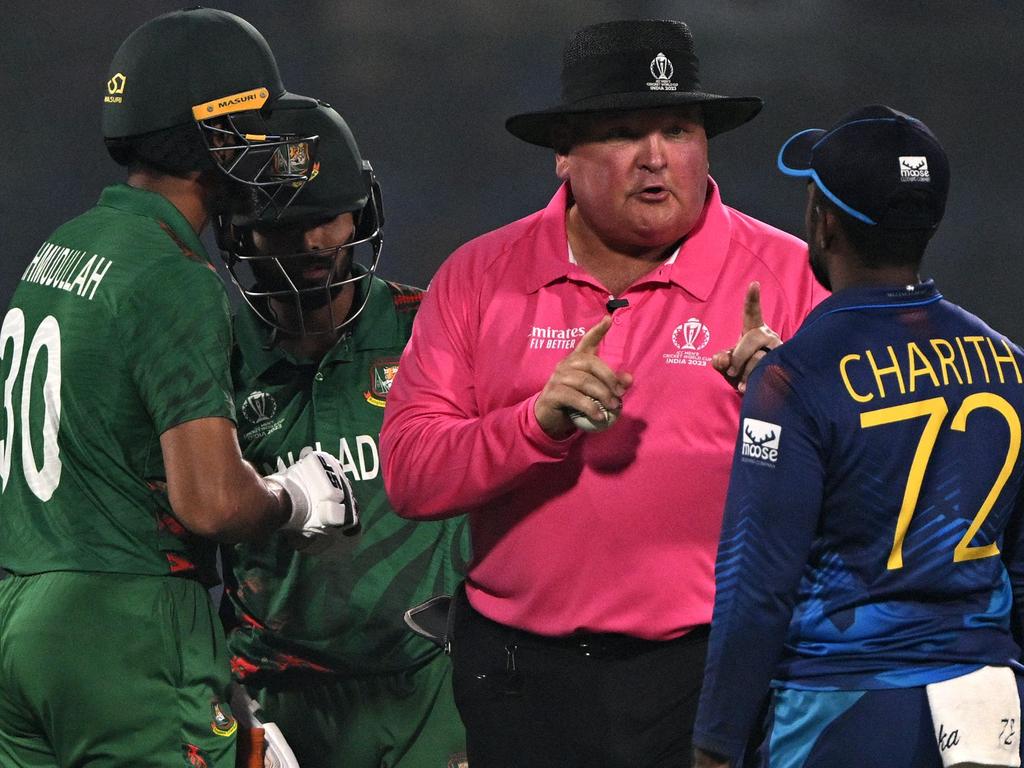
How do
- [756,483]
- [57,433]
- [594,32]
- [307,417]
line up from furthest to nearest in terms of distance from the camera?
[307,417] < [594,32] < [57,433] < [756,483]

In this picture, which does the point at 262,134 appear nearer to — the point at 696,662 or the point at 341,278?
the point at 341,278

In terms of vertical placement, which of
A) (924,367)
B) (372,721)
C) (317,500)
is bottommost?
(372,721)

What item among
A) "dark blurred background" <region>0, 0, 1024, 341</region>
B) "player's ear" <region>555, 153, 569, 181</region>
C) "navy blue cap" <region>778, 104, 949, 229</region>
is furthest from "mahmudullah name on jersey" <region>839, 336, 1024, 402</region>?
"dark blurred background" <region>0, 0, 1024, 341</region>

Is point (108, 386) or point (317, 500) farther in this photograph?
point (317, 500)

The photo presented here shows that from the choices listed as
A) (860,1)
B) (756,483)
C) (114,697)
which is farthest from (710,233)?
(860,1)

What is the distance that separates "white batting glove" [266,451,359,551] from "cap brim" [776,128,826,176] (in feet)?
2.61

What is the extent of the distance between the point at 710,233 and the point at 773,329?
0.52 feet

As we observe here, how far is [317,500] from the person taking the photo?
6.75ft

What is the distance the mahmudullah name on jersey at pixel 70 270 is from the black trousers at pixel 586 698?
25.8 inches

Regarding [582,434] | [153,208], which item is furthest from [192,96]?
[582,434]

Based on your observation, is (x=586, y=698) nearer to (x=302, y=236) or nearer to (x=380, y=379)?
(x=380, y=379)

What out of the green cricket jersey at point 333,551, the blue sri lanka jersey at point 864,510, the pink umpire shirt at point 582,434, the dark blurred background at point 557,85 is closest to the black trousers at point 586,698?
the pink umpire shirt at point 582,434

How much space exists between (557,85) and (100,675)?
8.76 feet

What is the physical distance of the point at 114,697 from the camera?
1.82 m
